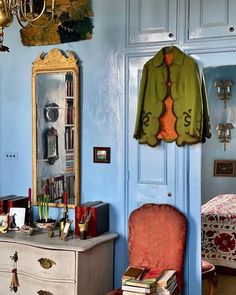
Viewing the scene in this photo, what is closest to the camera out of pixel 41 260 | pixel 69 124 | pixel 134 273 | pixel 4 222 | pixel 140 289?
pixel 140 289

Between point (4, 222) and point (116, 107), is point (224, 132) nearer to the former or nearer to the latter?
point (116, 107)

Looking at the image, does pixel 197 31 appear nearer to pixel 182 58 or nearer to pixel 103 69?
pixel 182 58

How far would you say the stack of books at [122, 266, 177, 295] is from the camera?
2.61 metres

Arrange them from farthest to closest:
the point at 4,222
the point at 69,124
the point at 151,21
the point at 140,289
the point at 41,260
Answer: the point at 69,124 < the point at 4,222 < the point at 151,21 < the point at 41,260 < the point at 140,289

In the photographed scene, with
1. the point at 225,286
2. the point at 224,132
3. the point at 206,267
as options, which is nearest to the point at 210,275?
the point at 206,267

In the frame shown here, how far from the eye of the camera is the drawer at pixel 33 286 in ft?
9.10

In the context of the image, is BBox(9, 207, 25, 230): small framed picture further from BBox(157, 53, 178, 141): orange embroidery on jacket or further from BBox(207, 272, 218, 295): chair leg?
BBox(207, 272, 218, 295): chair leg

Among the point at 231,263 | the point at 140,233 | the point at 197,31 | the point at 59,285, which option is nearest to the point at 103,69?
the point at 197,31

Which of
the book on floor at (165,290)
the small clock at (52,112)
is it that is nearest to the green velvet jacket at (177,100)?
the small clock at (52,112)

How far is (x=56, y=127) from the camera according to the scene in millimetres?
3371

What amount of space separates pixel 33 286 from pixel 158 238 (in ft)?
2.96

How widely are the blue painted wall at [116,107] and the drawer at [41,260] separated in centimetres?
53

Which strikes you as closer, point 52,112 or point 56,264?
point 56,264

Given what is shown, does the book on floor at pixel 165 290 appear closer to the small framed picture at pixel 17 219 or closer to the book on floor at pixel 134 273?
the book on floor at pixel 134 273
